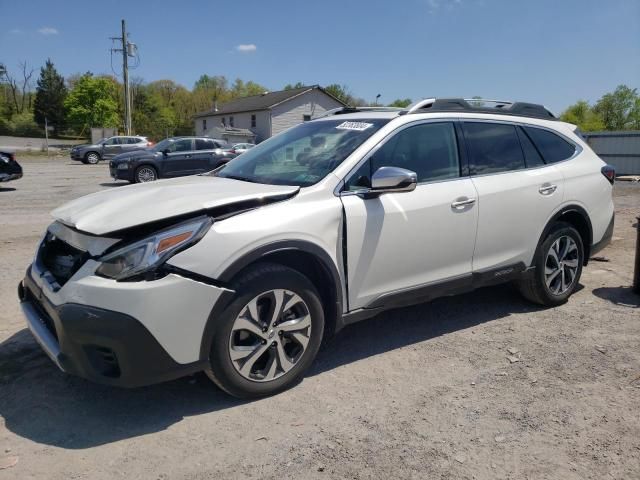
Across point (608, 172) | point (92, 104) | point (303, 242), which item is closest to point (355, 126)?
point (303, 242)

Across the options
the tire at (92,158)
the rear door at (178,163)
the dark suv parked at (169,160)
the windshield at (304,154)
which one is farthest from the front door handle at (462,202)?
the tire at (92,158)

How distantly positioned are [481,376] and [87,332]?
2.49m

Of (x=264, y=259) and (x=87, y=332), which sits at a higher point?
(x=264, y=259)

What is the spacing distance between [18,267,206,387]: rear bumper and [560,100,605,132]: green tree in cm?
7529

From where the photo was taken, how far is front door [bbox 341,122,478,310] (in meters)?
3.42

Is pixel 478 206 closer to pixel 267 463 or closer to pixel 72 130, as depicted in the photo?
pixel 267 463

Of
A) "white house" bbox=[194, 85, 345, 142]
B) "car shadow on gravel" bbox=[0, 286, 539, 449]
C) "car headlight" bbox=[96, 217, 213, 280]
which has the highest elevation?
"white house" bbox=[194, 85, 345, 142]

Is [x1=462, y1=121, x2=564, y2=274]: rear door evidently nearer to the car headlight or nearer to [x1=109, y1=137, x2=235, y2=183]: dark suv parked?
the car headlight

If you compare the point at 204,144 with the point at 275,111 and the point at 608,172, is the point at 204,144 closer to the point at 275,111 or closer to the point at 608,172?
the point at 608,172

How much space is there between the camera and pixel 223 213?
3.02m

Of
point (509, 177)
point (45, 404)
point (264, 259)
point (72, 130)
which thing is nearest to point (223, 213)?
point (264, 259)

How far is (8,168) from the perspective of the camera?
1340cm

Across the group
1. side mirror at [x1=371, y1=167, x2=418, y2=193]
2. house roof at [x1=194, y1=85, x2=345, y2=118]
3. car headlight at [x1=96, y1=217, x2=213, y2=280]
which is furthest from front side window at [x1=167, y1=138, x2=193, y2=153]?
house roof at [x1=194, y1=85, x2=345, y2=118]

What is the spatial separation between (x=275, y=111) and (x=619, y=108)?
49938mm
